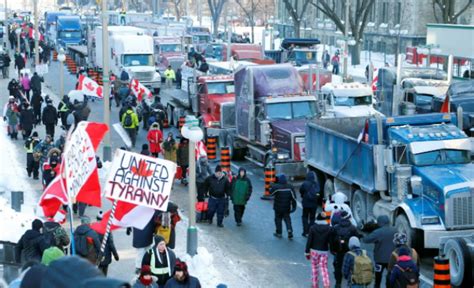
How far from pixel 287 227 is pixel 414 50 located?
37.9 metres

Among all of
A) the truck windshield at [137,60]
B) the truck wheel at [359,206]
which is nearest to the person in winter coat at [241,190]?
the truck wheel at [359,206]

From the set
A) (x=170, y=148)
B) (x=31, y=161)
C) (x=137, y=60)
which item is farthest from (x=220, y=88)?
(x=137, y=60)

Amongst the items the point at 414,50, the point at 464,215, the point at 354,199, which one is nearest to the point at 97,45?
the point at 414,50

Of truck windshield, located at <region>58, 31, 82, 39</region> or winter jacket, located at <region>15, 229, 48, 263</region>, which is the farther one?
truck windshield, located at <region>58, 31, 82, 39</region>

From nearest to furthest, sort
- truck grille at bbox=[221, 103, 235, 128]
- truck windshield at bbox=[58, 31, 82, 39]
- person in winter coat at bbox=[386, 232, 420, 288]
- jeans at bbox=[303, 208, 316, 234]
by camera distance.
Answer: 1. person in winter coat at bbox=[386, 232, 420, 288]
2. jeans at bbox=[303, 208, 316, 234]
3. truck grille at bbox=[221, 103, 235, 128]
4. truck windshield at bbox=[58, 31, 82, 39]

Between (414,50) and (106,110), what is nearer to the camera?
(106,110)

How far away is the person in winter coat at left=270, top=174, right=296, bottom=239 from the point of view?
20.7 metres

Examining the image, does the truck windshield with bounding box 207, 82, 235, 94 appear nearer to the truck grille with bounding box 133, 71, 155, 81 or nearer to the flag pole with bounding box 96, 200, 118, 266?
the truck grille with bounding box 133, 71, 155, 81

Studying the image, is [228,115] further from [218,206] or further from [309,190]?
[309,190]

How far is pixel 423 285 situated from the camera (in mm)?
17859

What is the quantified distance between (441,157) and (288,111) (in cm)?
875

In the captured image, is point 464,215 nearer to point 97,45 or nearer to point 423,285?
point 423,285

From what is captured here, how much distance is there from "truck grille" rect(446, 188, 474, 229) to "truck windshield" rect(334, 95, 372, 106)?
13.9 metres

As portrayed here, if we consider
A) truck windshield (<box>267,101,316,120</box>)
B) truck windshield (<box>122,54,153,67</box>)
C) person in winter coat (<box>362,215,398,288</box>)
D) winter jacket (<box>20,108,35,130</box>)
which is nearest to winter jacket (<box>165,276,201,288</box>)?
person in winter coat (<box>362,215,398,288</box>)
